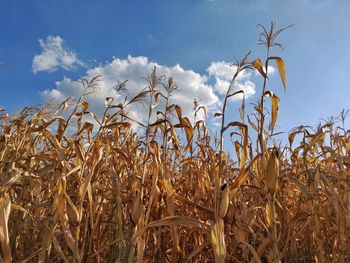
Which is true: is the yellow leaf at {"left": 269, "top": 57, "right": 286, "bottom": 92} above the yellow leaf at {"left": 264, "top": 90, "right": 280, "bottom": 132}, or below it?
above

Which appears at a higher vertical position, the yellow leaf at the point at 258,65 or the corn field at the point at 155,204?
the yellow leaf at the point at 258,65

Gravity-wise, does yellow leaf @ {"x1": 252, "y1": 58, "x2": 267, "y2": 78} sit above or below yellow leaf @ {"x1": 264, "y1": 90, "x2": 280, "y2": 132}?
above

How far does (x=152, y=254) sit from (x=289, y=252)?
111cm

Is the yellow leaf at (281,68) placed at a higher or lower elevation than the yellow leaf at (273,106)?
higher

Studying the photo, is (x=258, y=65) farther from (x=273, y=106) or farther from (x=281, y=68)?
(x=273, y=106)

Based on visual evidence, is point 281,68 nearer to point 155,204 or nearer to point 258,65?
point 258,65

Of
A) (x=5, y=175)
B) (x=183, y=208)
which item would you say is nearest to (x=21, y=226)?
(x=5, y=175)

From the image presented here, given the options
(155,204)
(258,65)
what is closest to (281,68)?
(258,65)

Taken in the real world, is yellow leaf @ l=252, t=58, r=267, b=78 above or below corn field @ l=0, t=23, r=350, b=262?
above

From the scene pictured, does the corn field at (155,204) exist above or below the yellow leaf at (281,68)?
below

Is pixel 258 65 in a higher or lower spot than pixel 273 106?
higher

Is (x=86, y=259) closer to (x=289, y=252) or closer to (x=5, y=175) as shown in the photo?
(x=5, y=175)

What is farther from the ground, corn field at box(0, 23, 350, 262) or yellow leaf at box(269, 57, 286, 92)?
yellow leaf at box(269, 57, 286, 92)

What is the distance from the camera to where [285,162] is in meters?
4.52
